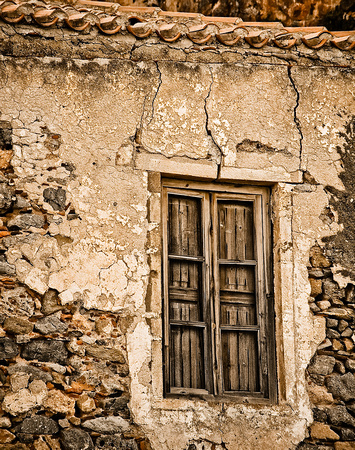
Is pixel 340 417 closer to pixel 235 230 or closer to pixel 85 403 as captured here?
pixel 235 230

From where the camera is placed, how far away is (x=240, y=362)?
564 centimetres

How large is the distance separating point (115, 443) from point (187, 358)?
2.64 ft

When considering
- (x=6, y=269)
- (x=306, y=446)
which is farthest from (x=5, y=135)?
(x=306, y=446)

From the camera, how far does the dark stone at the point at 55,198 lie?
5480mm

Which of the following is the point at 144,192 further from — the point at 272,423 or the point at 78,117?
the point at 272,423

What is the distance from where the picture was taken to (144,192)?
5.64m

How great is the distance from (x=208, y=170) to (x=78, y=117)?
1040mm

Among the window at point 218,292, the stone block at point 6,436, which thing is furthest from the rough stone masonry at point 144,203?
the window at point 218,292

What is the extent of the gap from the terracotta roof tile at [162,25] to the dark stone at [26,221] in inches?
57.8

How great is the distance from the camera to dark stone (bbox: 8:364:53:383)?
5141mm

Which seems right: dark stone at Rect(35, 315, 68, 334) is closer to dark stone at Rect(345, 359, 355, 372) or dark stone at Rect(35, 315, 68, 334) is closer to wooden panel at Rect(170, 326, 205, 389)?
wooden panel at Rect(170, 326, 205, 389)

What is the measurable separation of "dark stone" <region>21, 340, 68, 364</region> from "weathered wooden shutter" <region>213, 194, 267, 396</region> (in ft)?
3.73

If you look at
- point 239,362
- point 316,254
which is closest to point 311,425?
point 239,362

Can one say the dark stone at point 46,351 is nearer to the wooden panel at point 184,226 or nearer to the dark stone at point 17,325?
the dark stone at point 17,325
